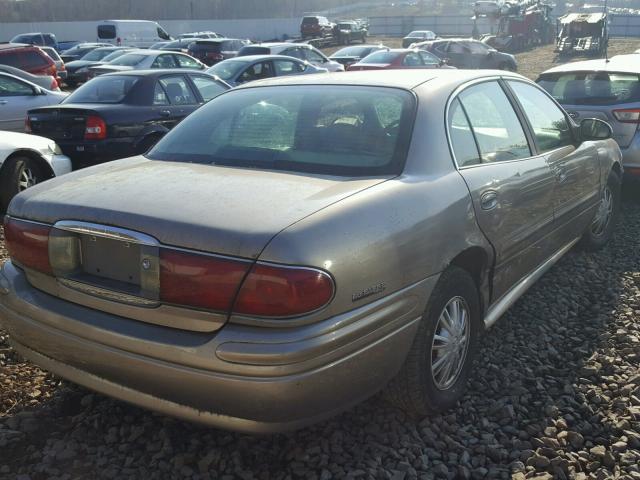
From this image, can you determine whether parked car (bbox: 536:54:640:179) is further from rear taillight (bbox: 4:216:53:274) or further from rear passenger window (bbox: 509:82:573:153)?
rear taillight (bbox: 4:216:53:274)

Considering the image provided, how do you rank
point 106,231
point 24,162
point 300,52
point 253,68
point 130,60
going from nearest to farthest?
point 106,231
point 24,162
point 253,68
point 130,60
point 300,52

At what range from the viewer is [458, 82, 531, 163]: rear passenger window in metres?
3.36

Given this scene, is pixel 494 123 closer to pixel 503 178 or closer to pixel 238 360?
pixel 503 178

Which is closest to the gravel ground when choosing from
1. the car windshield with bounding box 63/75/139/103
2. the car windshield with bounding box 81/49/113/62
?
the car windshield with bounding box 63/75/139/103

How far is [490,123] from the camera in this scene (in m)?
3.54

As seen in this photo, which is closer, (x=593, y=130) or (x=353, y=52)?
(x=593, y=130)

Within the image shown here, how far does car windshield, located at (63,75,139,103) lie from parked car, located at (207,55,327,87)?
412 centimetres

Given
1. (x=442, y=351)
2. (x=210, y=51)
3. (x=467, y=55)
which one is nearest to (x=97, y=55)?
(x=210, y=51)

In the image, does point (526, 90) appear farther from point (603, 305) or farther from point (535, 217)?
point (603, 305)

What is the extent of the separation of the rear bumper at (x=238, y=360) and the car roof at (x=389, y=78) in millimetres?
1181

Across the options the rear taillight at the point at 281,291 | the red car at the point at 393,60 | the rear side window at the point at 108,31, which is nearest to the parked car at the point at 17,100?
the red car at the point at 393,60

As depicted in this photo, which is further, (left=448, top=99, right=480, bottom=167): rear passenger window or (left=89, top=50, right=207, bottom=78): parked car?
(left=89, top=50, right=207, bottom=78): parked car

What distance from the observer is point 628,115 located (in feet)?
21.5

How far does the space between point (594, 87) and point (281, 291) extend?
19.8 ft
